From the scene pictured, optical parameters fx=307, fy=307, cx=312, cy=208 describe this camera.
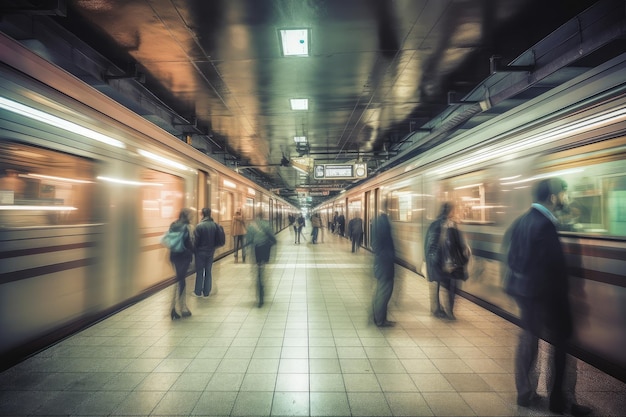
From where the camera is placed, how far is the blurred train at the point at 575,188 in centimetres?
290

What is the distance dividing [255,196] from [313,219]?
3.89m

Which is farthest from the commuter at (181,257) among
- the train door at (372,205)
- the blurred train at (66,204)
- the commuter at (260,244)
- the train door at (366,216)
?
the train door at (366,216)

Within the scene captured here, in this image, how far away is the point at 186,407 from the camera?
2562mm

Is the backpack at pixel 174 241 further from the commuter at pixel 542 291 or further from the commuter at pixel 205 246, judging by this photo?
the commuter at pixel 542 291

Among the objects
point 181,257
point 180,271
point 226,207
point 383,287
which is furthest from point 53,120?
point 226,207

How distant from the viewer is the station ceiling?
4.17 meters

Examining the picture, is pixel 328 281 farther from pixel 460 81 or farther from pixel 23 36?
pixel 23 36

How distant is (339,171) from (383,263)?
729 cm

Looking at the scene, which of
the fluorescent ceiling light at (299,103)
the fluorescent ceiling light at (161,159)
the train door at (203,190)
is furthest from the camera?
the train door at (203,190)

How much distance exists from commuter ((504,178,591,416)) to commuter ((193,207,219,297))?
15.3 feet

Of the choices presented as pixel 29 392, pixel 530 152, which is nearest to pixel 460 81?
pixel 530 152

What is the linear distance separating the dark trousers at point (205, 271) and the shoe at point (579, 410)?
528cm

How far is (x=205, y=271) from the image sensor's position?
19.2 feet

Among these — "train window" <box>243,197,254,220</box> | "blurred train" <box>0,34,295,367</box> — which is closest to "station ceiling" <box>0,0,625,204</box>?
"blurred train" <box>0,34,295,367</box>
